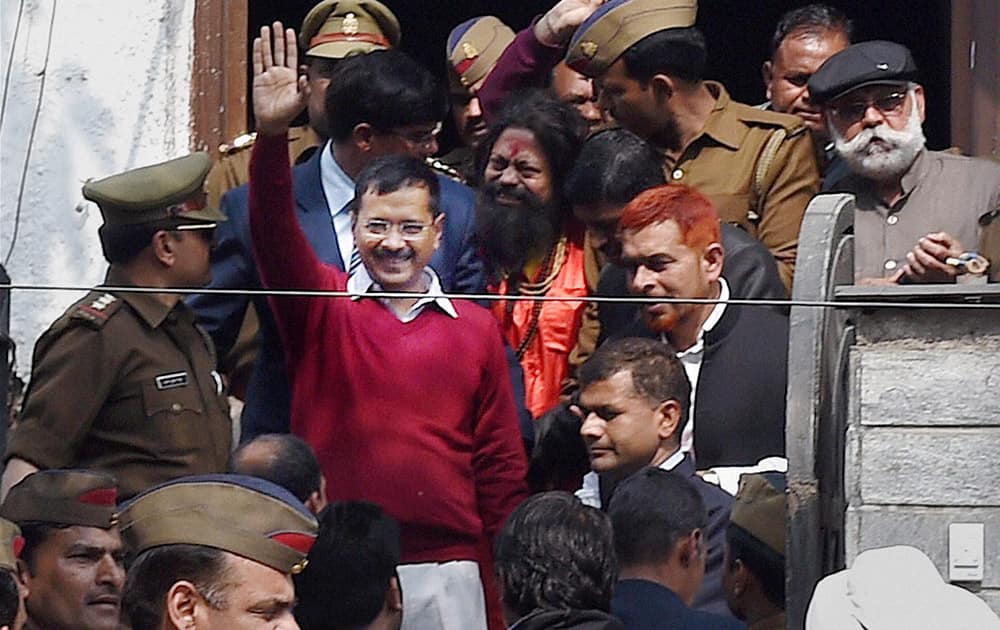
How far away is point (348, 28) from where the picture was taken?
7242 millimetres

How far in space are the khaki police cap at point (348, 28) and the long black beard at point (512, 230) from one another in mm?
777

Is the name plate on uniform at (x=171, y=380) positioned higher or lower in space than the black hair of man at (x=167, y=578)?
higher

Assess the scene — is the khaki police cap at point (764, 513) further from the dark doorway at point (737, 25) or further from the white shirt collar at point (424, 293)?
the dark doorway at point (737, 25)

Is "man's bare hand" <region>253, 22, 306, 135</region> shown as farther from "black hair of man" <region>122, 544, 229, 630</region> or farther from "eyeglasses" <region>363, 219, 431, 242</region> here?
"black hair of man" <region>122, 544, 229, 630</region>

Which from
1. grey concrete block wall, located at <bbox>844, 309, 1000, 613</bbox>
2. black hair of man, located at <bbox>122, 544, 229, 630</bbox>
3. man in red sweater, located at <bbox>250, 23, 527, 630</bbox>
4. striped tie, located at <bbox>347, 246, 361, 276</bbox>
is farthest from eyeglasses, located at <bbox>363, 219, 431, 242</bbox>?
black hair of man, located at <bbox>122, 544, 229, 630</bbox>

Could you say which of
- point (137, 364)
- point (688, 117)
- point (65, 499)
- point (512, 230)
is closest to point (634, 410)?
point (512, 230)

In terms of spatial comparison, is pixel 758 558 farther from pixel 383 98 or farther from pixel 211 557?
pixel 383 98

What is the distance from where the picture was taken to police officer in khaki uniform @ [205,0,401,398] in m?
6.82

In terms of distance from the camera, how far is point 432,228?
6.21 m

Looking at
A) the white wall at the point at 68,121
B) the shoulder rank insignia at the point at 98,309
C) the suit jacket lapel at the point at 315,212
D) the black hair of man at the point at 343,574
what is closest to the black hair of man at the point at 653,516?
the black hair of man at the point at 343,574

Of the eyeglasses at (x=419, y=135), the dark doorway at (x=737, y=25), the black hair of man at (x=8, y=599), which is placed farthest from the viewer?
the dark doorway at (x=737, y=25)

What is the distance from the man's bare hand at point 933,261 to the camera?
228 inches

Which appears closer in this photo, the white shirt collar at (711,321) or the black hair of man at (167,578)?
the black hair of man at (167,578)

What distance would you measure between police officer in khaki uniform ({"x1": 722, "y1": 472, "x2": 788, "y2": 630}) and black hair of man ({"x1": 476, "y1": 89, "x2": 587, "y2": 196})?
3.78 feet
